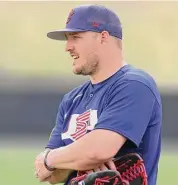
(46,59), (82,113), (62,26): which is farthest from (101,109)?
(62,26)

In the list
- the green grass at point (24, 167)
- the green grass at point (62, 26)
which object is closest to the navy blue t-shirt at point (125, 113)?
the green grass at point (24, 167)

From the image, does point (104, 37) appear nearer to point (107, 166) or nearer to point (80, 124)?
point (80, 124)

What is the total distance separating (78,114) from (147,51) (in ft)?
68.1

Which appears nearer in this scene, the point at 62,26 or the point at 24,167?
the point at 24,167

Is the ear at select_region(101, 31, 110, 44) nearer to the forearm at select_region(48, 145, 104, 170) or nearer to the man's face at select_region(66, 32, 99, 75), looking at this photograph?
the man's face at select_region(66, 32, 99, 75)

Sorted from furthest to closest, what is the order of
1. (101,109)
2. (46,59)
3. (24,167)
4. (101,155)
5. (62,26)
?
(62,26) < (46,59) < (24,167) < (101,109) < (101,155)

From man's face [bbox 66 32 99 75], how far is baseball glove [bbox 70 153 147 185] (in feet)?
1.48

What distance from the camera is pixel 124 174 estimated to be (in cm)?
301

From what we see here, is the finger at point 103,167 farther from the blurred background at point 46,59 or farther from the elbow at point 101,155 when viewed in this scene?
the blurred background at point 46,59

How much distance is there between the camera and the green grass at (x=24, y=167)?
9570 mm

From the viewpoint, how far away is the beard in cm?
314

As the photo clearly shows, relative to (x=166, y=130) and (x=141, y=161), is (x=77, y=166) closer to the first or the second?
(x=141, y=161)

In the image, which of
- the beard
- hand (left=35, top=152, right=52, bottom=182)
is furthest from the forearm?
the beard

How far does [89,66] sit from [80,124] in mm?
279
